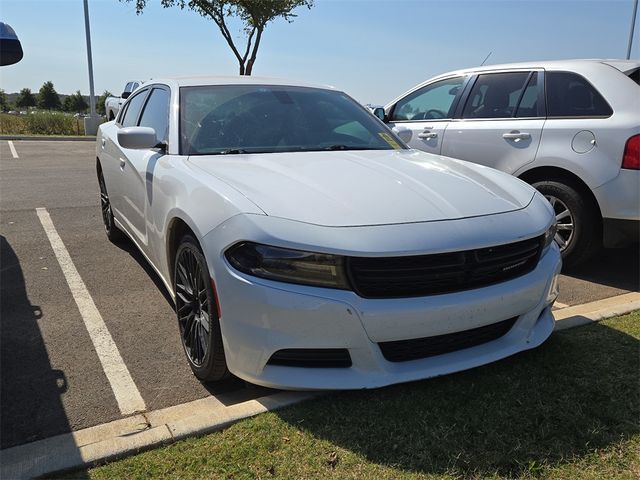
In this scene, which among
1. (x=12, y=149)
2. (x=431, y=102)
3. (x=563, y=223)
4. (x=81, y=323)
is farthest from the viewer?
(x=12, y=149)

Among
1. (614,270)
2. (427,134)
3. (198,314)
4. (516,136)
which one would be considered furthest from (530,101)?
(198,314)

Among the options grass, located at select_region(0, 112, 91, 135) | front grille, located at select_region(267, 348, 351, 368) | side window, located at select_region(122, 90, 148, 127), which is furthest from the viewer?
grass, located at select_region(0, 112, 91, 135)

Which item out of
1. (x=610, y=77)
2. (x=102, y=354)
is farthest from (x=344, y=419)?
(x=610, y=77)

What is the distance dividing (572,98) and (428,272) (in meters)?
3.15

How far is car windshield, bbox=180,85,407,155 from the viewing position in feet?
11.1

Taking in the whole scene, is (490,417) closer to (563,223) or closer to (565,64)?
(563,223)

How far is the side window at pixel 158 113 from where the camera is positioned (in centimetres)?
367

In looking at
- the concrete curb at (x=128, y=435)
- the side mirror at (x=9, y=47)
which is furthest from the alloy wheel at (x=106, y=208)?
the concrete curb at (x=128, y=435)

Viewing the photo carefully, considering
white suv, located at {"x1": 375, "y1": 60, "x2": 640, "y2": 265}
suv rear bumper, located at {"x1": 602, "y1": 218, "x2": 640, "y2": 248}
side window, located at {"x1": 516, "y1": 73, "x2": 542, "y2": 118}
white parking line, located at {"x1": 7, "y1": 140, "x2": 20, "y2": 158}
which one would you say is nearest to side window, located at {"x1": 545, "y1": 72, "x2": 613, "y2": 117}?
white suv, located at {"x1": 375, "y1": 60, "x2": 640, "y2": 265}

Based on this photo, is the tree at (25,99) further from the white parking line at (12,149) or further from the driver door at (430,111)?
the driver door at (430,111)

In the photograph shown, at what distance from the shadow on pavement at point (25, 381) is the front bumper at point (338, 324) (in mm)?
890

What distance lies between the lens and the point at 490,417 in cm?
237

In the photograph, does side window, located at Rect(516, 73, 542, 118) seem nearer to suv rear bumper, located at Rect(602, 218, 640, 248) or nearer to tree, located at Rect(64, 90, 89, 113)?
suv rear bumper, located at Rect(602, 218, 640, 248)

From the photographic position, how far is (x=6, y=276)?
434cm
